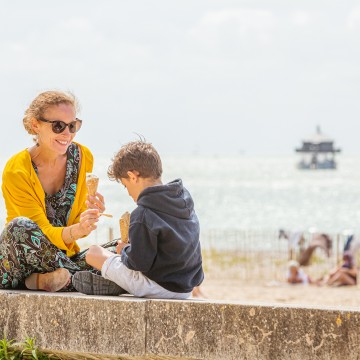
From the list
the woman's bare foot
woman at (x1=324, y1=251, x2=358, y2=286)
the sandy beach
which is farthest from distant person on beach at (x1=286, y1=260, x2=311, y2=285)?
the woman's bare foot

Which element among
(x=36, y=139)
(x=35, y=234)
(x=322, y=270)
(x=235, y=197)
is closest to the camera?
(x=35, y=234)

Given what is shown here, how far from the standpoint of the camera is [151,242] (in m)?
3.80

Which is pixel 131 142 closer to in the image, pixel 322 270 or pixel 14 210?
pixel 14 210

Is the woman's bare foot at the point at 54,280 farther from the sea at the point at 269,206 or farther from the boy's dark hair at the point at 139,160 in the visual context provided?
the sea at the point at 269,206

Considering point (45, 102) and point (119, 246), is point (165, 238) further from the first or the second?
point (45, 102)

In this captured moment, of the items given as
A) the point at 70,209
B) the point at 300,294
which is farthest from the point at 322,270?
the point at 70,209

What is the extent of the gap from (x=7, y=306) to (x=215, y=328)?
1075 mm

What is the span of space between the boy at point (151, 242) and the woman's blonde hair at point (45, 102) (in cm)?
58

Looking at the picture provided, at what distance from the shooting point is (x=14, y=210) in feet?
14.4

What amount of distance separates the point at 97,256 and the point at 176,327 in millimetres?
609

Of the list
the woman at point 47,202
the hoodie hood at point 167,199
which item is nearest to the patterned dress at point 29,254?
the woman at point 47,202

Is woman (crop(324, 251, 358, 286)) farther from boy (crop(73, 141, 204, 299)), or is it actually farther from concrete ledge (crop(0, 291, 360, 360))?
concrete ledge (crop(0, 291, 360, 360))

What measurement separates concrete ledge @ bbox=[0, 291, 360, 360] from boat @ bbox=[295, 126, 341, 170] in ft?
390

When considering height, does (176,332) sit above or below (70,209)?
below
